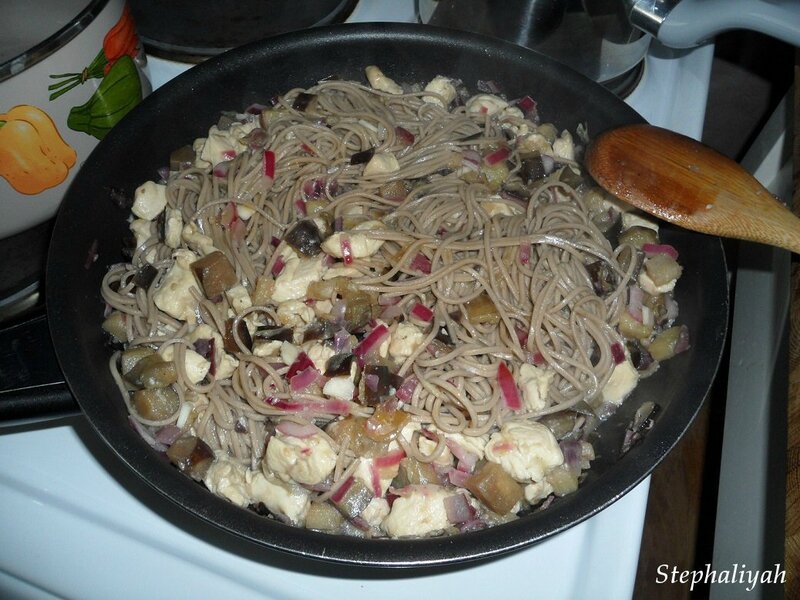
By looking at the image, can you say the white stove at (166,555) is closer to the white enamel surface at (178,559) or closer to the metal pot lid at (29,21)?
the white enamel surface at (178,559)

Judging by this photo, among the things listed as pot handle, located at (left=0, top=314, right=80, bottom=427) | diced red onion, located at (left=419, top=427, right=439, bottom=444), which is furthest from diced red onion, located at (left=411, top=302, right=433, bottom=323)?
pot handle, located at (left=0, top=314, right=80, bottom=427)

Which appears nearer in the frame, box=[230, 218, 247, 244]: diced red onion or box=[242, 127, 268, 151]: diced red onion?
box=[230, 218, 247, 244]: diced red onion

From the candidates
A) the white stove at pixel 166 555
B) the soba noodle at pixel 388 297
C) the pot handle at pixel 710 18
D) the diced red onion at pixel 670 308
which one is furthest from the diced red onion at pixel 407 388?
the pot handle at pixel 710 18

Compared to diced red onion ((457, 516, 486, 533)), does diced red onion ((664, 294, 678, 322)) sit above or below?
above

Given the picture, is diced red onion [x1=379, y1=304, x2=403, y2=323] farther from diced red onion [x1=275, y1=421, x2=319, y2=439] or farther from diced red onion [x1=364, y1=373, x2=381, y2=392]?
diced red onion [x1=275, y1=421, x2=319, y2=439]

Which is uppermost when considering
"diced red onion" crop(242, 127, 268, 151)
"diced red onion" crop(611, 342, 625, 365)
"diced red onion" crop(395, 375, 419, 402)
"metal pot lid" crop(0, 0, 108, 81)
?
"metal pot lid" crop(0, 0, 108, 81)

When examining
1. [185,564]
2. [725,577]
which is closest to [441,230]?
[185,564]
